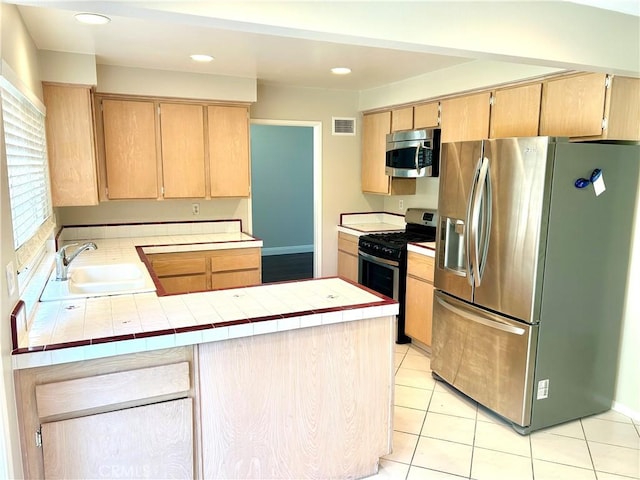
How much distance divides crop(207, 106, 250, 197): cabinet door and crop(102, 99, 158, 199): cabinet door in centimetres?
50

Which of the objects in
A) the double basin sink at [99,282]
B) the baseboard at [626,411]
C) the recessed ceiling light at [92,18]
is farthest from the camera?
the baseboard at [626,411]

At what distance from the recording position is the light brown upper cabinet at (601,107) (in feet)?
8.82

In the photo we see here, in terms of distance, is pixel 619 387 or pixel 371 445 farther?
pixel 619 387

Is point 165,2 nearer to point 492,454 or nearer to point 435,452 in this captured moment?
point 435,452

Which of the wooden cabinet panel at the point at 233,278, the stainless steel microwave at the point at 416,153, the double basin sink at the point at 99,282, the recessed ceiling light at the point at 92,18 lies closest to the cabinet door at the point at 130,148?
the wooden cabinet panel at the point at 233,278

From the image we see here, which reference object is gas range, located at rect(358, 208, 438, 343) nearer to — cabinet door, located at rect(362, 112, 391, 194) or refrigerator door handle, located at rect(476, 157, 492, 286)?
cabinet door, located at rect(362, 112, 391, 194)

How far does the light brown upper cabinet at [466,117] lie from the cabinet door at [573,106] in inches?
20.2

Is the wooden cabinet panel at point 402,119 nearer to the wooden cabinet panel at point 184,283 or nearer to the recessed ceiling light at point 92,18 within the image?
the wooden cabinet panel at point 184,283

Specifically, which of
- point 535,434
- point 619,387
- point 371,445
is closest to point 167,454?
point 371,445

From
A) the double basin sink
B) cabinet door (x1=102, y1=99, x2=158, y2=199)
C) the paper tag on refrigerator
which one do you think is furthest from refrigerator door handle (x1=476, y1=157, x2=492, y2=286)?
cabinet door (x1=102, y1=99, x2=158, y2=199)

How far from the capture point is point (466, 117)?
370cm

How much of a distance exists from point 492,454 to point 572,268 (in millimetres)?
1138

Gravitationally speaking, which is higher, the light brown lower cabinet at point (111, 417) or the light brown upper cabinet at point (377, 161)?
the light brown upper cabinet at point (377, 161)

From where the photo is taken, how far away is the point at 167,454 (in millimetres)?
1853
